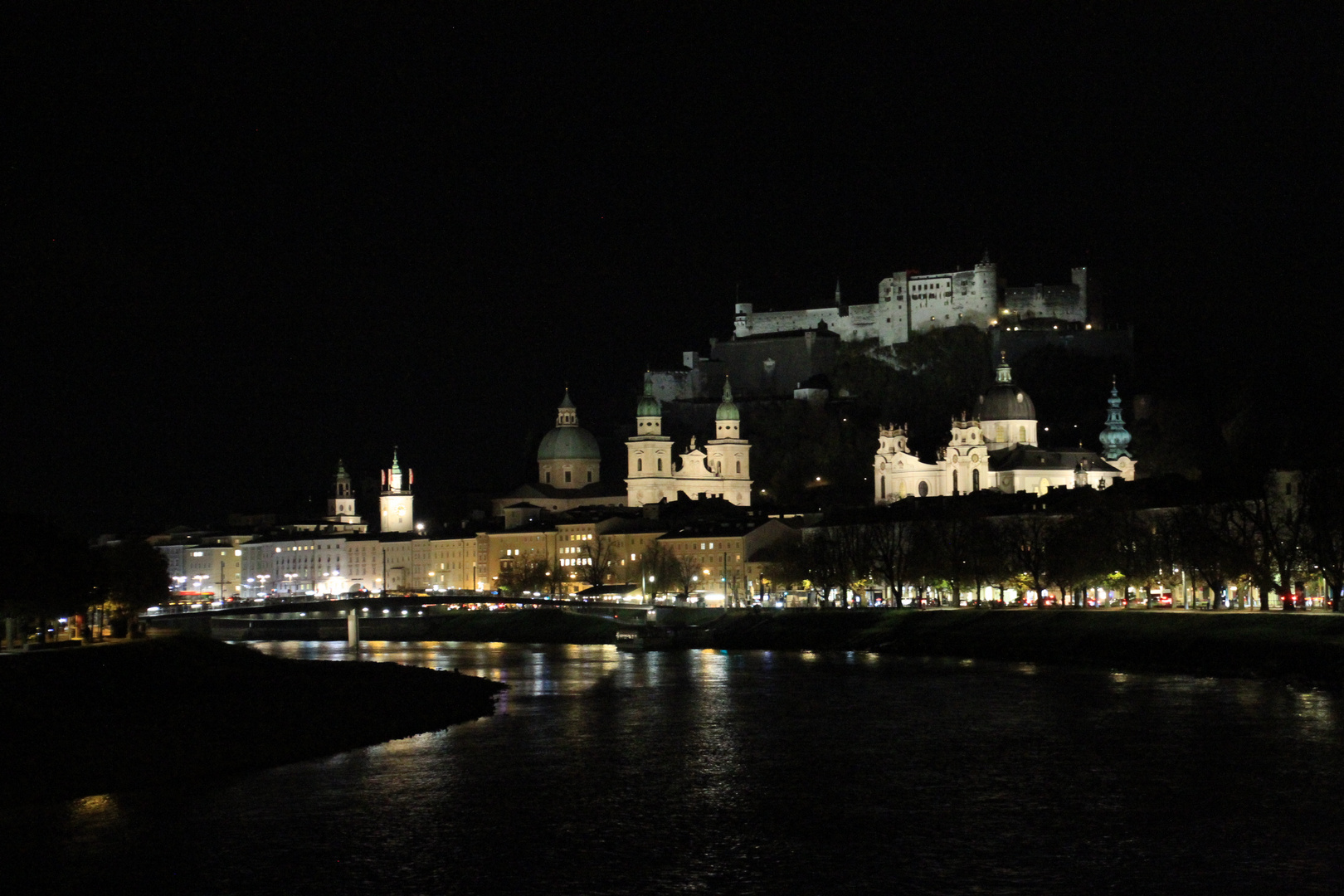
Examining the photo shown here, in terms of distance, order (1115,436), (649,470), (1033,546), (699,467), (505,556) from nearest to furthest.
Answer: (1033,546) < (1115,436) < (505,556) < (699,467) < (649,470)

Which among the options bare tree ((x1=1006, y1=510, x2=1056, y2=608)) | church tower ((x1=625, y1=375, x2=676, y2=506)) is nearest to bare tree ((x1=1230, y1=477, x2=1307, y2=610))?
bare tree ((x1=1006, y1=510, x2=1056, y2=608))

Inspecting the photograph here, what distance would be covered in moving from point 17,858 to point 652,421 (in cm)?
10753

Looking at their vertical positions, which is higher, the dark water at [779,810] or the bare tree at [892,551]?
the bare tree at [892,551]

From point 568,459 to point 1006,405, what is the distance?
131 feet

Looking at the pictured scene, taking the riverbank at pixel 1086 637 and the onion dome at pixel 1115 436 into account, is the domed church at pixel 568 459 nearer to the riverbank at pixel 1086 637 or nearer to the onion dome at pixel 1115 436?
the onion dome at pixel 1115 436

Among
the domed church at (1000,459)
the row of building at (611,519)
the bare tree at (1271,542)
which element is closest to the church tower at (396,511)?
the row of building at (611,519)

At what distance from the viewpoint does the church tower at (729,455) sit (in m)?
127

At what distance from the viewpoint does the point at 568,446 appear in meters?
140

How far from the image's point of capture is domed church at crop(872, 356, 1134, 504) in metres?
103

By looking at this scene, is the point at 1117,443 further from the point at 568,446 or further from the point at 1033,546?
the point at 568,446

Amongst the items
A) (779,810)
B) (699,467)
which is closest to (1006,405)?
(699,467)

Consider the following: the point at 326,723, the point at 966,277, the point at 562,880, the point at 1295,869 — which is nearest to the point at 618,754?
the point at 326,723

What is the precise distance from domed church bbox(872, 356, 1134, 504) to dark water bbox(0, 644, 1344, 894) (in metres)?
60.4

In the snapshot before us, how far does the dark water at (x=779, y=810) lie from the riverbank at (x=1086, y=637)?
4.06 metres
